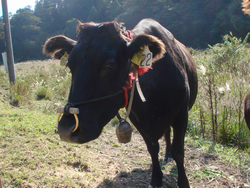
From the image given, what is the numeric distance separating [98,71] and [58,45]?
0.93 metres

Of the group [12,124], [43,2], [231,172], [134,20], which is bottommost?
[231,172]

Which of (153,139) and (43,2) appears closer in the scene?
(153,139)

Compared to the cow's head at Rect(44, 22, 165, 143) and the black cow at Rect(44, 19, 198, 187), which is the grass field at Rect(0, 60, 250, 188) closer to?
the black cow at Rect(44, 19, 198, 187)

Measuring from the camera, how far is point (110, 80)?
1.87m

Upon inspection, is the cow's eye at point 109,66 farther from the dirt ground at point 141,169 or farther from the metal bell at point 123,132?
the dirt ground at point 141,169

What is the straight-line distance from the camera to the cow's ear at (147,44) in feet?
6.04

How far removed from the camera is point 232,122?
4.24m

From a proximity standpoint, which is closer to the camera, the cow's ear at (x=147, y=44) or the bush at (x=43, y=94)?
the cow's ear at (x=147, y=44)

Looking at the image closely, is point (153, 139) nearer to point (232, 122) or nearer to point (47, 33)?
point (232, 122)

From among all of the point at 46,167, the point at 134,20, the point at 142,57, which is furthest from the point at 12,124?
the point at 134,20

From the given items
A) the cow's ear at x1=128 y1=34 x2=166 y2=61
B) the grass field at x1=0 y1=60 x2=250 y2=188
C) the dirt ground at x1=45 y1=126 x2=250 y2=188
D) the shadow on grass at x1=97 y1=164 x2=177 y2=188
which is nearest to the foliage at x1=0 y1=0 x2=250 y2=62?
the grass field at x1=0 y1=60 x2=250 y2=188

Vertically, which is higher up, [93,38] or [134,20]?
[134,20]

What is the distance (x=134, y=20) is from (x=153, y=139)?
55249 millimetres

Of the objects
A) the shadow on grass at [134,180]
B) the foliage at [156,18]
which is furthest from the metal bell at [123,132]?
the foliage at [156,18]
